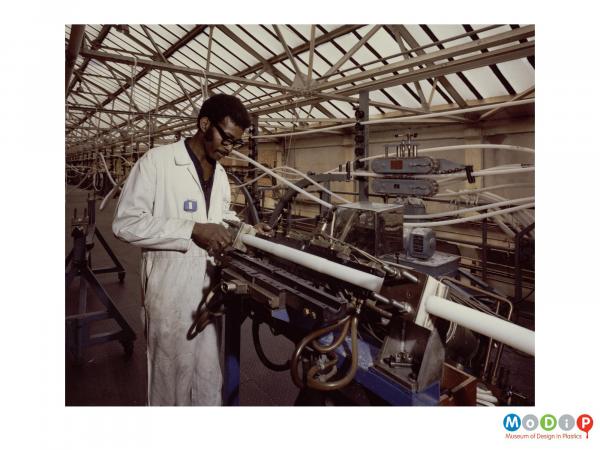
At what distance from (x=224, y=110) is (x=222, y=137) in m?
0.11

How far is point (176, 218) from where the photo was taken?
4.49ft

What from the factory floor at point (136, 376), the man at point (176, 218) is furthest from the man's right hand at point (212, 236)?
the factory floor at point (136, 376)

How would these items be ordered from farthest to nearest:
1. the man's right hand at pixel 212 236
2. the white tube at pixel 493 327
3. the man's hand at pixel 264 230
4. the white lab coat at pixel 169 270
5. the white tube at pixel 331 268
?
1. the man's hand at pixel 264 230
2. the white lab coat at pixel 169 270
3. the man's right hand at pixel 212 236
4. the white tube at pixel 331 268
5. the white tube at pixel 493 327

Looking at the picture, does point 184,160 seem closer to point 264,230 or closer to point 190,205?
point 190,205

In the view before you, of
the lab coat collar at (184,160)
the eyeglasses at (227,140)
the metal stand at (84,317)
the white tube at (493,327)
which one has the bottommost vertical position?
the metal stand at (84,317)

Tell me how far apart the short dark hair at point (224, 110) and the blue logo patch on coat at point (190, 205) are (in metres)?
0.34

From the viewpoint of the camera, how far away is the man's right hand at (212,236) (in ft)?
4.09

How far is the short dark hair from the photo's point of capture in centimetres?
141

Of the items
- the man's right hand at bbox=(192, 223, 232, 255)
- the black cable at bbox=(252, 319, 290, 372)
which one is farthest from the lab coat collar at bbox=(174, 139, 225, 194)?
the black cable at bbox=(252, 319, 290, 372)
